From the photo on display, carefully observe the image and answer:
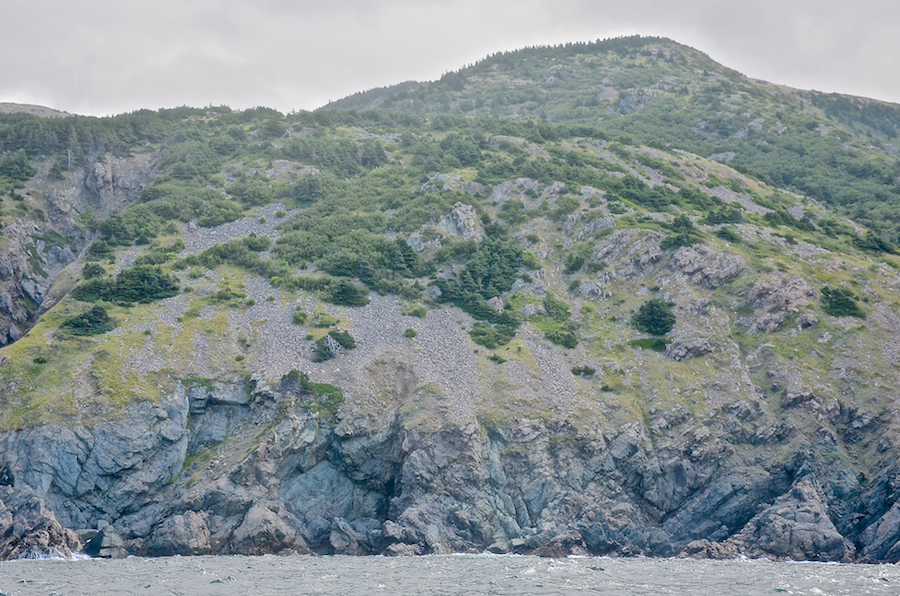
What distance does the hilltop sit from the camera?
177 feet

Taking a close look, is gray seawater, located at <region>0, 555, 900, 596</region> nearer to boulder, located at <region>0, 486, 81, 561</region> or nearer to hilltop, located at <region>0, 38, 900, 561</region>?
boulder, located at <region>0, 486, 81, 561</region>

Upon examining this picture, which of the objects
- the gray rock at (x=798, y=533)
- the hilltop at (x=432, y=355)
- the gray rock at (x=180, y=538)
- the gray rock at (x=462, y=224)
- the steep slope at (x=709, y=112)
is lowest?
the gray rock at (x=180, y=538)

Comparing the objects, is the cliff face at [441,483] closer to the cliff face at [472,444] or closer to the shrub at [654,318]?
the cliff face at [472,444]

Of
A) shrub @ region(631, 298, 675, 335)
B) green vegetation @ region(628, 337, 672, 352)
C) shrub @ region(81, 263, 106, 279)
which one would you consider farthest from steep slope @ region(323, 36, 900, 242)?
shrub @ region(81, 263, 106, 279)

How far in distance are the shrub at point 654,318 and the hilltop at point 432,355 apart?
0.59 m

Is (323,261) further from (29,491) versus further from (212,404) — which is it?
(29,491)

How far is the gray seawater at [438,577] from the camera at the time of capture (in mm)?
35250

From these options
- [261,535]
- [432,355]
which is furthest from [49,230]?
[261,535]

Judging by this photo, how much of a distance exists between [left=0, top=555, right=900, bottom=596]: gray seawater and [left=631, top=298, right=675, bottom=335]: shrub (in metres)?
27.3

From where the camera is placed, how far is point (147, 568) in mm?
43156

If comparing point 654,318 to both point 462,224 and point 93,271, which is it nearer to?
point 462,224

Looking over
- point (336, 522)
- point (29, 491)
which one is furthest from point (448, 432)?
point (29, 491)

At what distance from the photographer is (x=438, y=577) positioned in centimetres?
3981

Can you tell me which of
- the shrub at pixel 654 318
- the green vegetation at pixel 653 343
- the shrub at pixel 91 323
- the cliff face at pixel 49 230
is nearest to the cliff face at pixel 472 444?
the green vegetation at pixel 653 343
